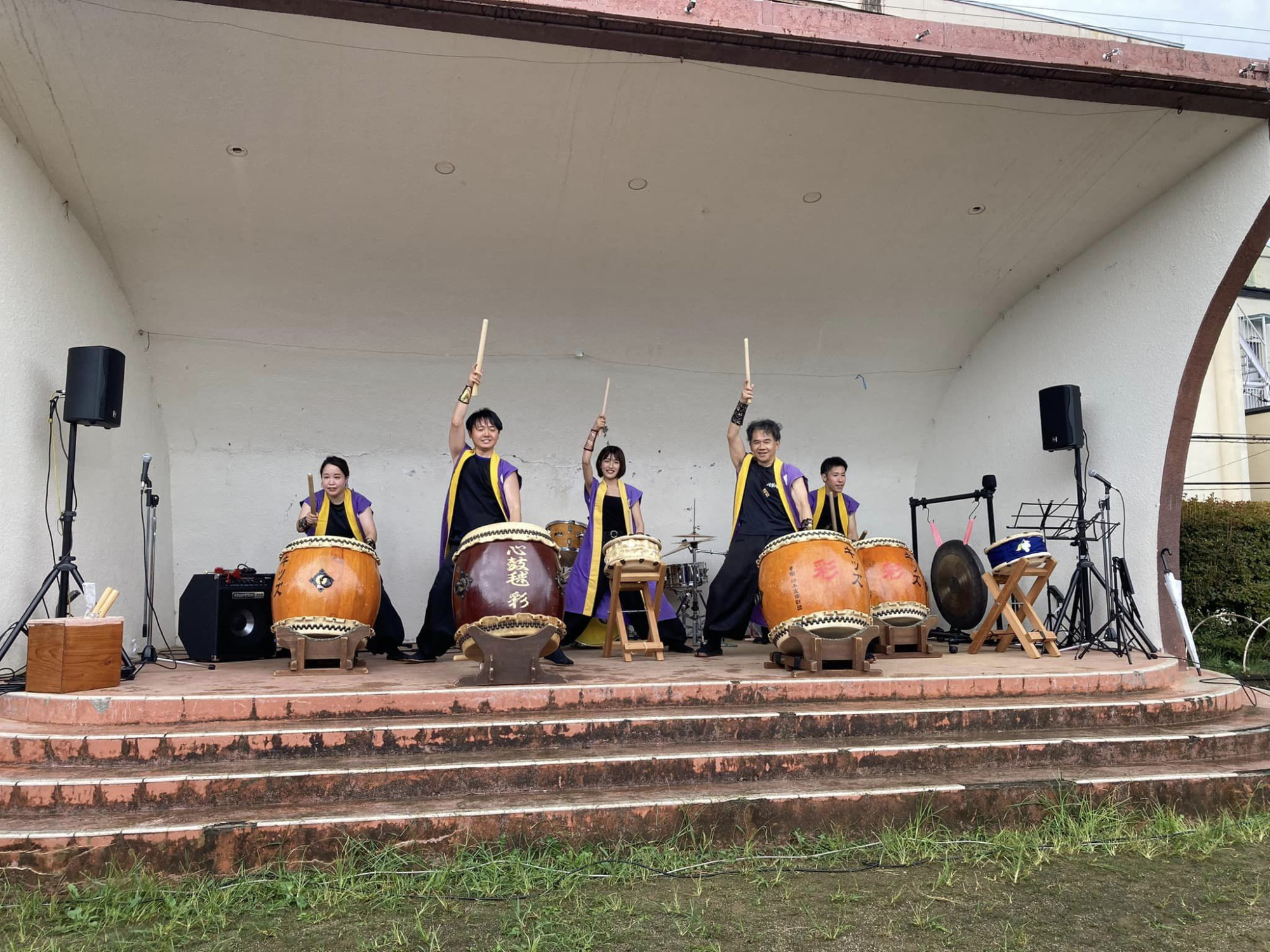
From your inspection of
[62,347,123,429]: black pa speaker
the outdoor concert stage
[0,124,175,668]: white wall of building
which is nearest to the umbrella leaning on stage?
the outdoor concert stage

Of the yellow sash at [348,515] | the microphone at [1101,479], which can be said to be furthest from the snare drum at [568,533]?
the microphone at [1101,479]

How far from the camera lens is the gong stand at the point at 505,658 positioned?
352 centimetres

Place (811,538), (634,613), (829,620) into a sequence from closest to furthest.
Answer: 1. (829,620)
2. (811,538)
3. (634,613)

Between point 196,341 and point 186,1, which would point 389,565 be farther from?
point 186,1

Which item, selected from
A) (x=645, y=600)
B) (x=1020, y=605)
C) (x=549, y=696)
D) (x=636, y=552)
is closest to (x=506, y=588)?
(x=549, y=696)

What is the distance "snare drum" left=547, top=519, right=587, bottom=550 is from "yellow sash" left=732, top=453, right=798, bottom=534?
1.58 m

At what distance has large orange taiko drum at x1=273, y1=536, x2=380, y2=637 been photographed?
4.05m

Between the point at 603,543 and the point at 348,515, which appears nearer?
the point at 348,515

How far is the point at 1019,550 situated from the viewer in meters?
4.78

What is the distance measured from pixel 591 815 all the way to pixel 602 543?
2.70 m

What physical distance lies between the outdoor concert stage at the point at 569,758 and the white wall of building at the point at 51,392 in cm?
111

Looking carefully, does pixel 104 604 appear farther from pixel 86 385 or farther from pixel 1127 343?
pixel 1127 343

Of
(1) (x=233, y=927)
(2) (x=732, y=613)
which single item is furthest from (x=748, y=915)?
(2) (x=732, y=613)

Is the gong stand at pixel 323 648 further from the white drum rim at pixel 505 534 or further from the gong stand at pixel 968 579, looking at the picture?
the gong stand at pixel 968 579
